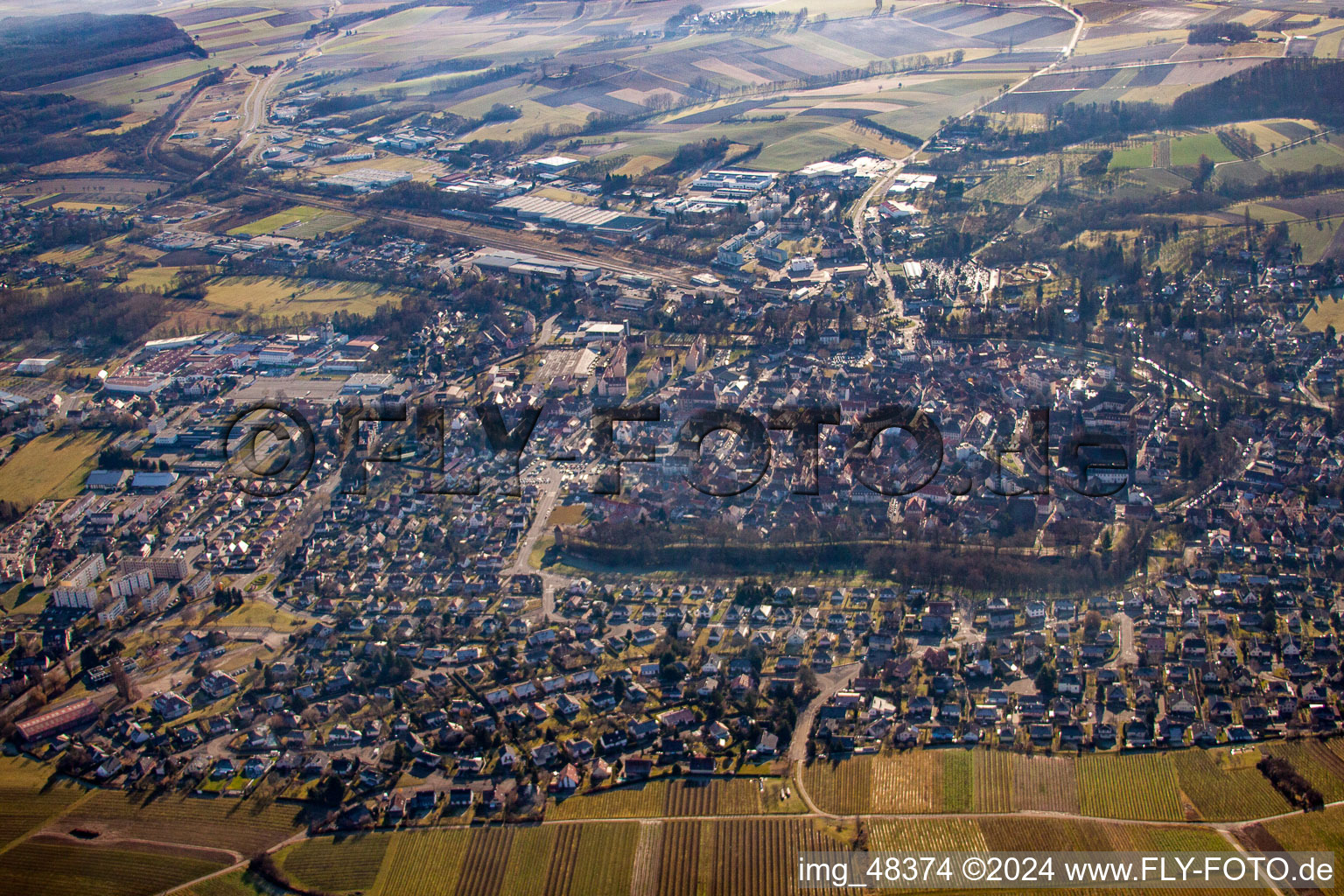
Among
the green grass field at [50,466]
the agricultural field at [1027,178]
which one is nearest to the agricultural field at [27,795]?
the green grass field at [50,466]

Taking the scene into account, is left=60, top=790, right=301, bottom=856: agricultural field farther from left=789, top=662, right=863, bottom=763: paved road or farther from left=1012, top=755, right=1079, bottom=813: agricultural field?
left=1012, top=755, right=1079, bottom=813: agricultural field

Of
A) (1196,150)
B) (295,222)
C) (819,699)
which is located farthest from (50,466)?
(1196,150)

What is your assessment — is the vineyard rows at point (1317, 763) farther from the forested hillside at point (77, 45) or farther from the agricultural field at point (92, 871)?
the forested hillside at point (77, 45)

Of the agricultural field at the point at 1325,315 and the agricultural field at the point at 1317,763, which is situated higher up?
the agricultural field at the point at 1325,315

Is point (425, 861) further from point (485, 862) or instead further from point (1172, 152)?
point (1172, 152)

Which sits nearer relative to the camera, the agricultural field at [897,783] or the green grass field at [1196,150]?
the agricultural field at [897,783]

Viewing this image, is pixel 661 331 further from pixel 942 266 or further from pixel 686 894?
pixel 686 894

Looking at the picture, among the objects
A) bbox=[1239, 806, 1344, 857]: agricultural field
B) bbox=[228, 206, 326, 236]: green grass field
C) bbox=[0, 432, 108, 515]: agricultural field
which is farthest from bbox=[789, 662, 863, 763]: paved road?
bbox=[228, 206, 326, 236]: green grass field
